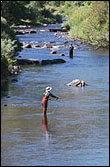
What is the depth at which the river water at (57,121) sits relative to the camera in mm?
21484

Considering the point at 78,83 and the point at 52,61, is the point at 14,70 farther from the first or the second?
the point at 52,61

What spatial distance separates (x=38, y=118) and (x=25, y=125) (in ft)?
6.04

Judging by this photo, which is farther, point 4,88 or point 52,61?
point 52,61

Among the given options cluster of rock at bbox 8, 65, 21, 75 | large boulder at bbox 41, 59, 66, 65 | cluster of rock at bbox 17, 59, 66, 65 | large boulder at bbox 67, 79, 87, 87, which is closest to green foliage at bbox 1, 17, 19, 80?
cluster of rock at bbox 8, 65, 21, 75

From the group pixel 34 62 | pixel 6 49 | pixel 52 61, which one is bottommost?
pixel 52 61

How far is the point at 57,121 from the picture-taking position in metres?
28.6

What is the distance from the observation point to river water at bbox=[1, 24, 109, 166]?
70.5ft

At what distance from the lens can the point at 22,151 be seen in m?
22.1

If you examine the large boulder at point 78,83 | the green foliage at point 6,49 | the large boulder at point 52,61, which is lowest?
the large boulder at point 52,61

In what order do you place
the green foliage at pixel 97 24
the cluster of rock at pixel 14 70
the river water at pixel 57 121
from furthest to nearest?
the green foliage at pixel 97 24, the cluster of rock at pixel 14 70, the river water at pixel 57 121

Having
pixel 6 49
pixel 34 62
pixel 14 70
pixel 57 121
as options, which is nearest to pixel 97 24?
pixel 34 62

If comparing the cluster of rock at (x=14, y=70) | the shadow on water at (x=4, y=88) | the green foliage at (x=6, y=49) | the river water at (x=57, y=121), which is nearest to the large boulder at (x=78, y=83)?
the river water at (x=57, y=121)

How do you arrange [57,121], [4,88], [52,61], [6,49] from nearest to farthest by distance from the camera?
[57,121] < [4,88] < [6,49] < [52,61]

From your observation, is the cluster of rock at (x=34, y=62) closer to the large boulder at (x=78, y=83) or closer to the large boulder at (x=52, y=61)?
the large boulder at (x=52, y=61)
